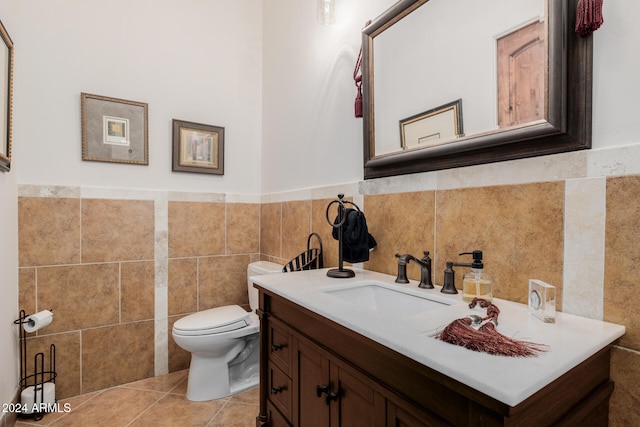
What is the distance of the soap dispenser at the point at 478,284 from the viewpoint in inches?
38.7

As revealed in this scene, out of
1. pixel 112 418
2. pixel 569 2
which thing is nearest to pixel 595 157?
pixel 569 2

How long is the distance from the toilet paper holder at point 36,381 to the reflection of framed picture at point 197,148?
4.24ft

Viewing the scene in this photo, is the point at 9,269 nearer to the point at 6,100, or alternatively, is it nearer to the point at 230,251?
the point at 6,100

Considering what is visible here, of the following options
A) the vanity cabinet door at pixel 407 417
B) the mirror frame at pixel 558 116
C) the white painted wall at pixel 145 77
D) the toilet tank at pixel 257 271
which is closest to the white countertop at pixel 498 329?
the vanity cabinet door at pixel 407 417

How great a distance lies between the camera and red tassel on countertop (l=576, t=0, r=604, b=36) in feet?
2.68

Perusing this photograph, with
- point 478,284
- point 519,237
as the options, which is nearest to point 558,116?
point 519,237

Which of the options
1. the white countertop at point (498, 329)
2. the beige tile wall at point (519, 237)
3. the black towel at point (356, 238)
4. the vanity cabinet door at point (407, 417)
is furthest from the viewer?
the black towel at point (356, 238)

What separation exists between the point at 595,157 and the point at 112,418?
2465mm

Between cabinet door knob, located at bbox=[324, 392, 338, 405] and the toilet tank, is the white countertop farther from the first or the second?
the toilet tank

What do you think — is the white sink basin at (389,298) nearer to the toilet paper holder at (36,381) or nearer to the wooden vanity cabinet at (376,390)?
the wooden vanity cabinet at (376,390)

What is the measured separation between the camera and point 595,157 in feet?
2.78

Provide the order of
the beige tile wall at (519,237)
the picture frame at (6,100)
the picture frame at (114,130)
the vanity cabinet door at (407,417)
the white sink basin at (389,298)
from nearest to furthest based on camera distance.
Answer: the vanity cabinet door at (407,417)
the beige tile wall at (519,237)
the white sink basin at (389,298)
the picture frame at (6,100)
the picture frame at (114,130)

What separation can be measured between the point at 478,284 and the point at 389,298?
0.39m

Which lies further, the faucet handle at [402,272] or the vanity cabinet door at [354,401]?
the faucet handle at [402,272]
